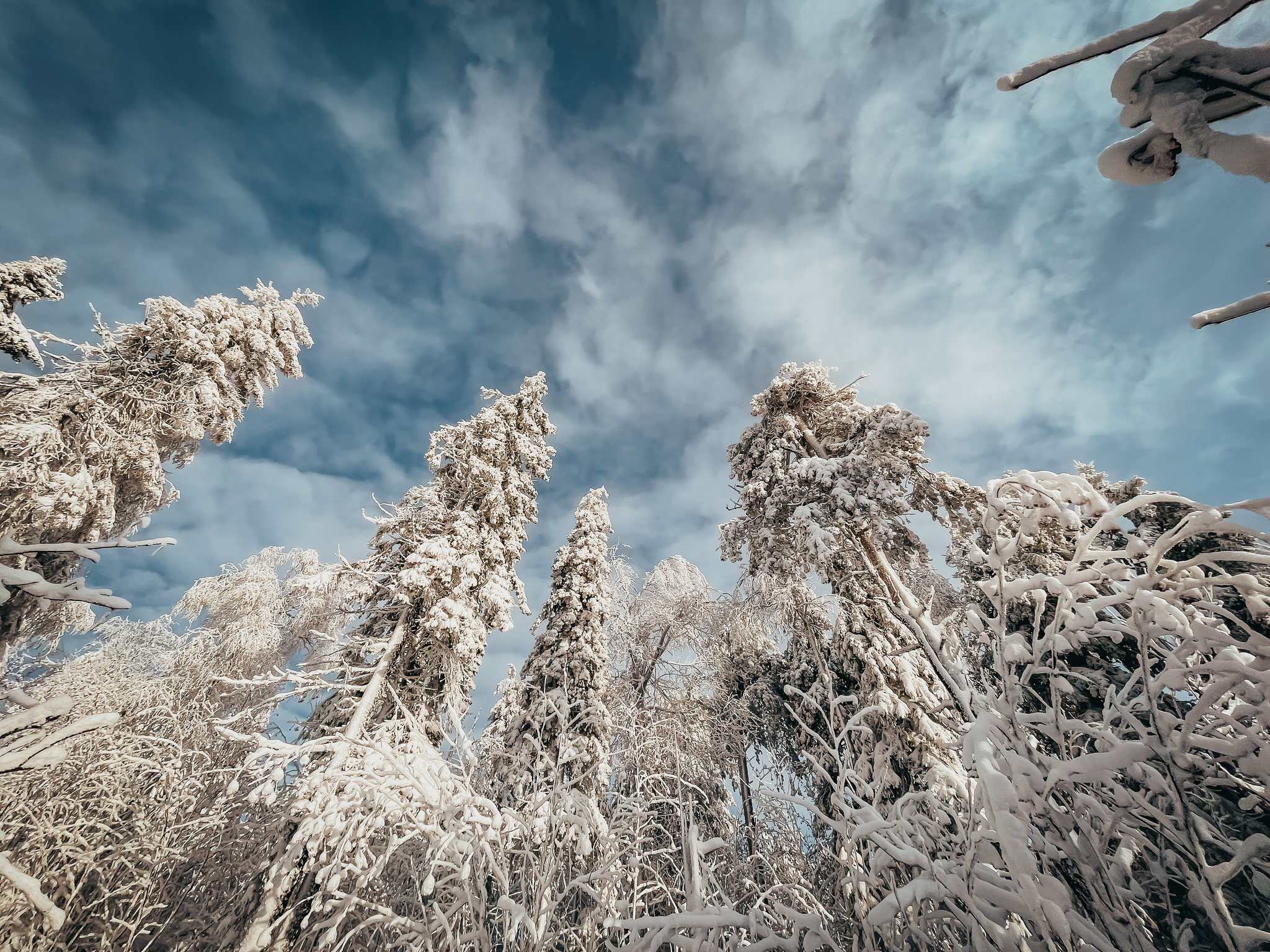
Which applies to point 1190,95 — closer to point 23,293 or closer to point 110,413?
point 110,413

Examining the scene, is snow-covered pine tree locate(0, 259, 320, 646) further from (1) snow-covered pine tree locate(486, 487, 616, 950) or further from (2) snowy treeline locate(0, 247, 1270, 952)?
(1) snow-covered pine tree locate(486, 487, 616, 950)

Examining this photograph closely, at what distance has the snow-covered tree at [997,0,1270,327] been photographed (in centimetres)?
141

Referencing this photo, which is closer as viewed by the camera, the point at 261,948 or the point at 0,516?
the point at 261,948

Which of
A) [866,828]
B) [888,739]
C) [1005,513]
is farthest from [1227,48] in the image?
[888,739]

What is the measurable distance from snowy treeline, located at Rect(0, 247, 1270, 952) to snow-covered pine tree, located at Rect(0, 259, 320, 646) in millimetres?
53

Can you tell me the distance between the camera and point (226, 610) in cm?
1588

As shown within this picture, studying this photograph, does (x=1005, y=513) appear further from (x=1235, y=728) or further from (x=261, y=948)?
(x=261, y=948)

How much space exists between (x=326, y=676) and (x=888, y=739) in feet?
29.2

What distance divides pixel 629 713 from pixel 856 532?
15.9 ft

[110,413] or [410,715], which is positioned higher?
[110,413]

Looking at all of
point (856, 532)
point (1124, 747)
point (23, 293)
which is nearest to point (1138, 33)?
point (1124, 747)

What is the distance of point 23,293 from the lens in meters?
7.38

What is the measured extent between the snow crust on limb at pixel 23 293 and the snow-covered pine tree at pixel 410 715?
5.58 m

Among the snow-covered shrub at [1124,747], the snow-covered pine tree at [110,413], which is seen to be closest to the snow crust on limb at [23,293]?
the snow-covered pine tree at [110,413]
